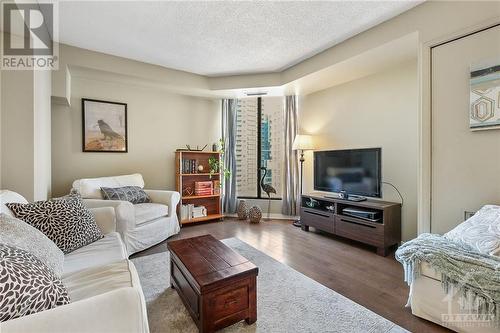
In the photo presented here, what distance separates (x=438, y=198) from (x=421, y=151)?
1.45 ft

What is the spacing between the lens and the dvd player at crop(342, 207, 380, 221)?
2.75 meters

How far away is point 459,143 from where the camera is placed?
6.43ft

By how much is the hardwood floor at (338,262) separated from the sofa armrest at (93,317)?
164 cm

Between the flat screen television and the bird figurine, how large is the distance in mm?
3151

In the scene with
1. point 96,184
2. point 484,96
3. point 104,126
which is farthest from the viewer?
point 104,126

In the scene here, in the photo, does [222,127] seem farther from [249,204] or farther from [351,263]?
[351,263]

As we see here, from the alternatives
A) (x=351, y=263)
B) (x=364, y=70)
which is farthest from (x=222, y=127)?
(x=351, y=263)

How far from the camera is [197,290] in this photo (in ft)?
4.53

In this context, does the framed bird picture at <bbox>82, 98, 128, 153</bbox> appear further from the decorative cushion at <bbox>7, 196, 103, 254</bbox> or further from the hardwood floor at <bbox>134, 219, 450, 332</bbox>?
the decorative cushion at <bbox>7, 196, 103, 254</bbox>

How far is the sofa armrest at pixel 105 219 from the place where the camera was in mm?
2109

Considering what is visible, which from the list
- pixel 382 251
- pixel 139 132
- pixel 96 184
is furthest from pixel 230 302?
pixel 139 132

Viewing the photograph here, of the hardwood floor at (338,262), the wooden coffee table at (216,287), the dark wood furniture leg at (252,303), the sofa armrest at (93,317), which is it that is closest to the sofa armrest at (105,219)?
the hardwood floor at (338,262)

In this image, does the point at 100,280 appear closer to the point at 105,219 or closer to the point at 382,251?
the point at 105,219

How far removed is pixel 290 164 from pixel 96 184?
3033 mm
